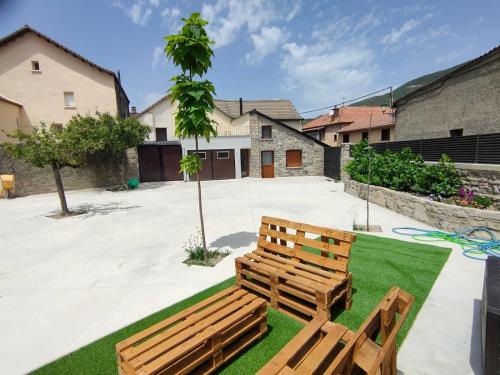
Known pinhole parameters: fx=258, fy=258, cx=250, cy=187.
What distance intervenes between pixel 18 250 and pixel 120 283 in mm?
4228

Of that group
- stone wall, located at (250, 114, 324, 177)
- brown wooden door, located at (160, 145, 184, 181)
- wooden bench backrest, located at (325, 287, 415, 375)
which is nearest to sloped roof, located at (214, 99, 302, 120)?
stone wall, located at (250, 114, 324, 177)

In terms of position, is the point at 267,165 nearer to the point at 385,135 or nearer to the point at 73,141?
the point at 385,135

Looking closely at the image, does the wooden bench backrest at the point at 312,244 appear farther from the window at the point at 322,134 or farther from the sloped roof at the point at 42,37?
the window at the point at 322,134

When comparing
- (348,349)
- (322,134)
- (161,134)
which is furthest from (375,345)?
(322,134)

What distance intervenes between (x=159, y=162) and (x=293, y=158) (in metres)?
12.0

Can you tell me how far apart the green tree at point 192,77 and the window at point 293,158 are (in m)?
18.9

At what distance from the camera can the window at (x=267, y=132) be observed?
75.3 ft

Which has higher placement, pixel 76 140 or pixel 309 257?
pixel 76 140

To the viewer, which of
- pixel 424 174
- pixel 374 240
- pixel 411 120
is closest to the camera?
pixel 374 240

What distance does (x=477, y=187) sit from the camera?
7.66m

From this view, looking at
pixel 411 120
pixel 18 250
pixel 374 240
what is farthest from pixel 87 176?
pixel 411 120

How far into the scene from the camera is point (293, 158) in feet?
77.8

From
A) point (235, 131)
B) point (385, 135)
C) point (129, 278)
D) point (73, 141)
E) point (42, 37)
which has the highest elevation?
point (42, 37)

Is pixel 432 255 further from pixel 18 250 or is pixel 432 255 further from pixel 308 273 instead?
pixel 18 250
